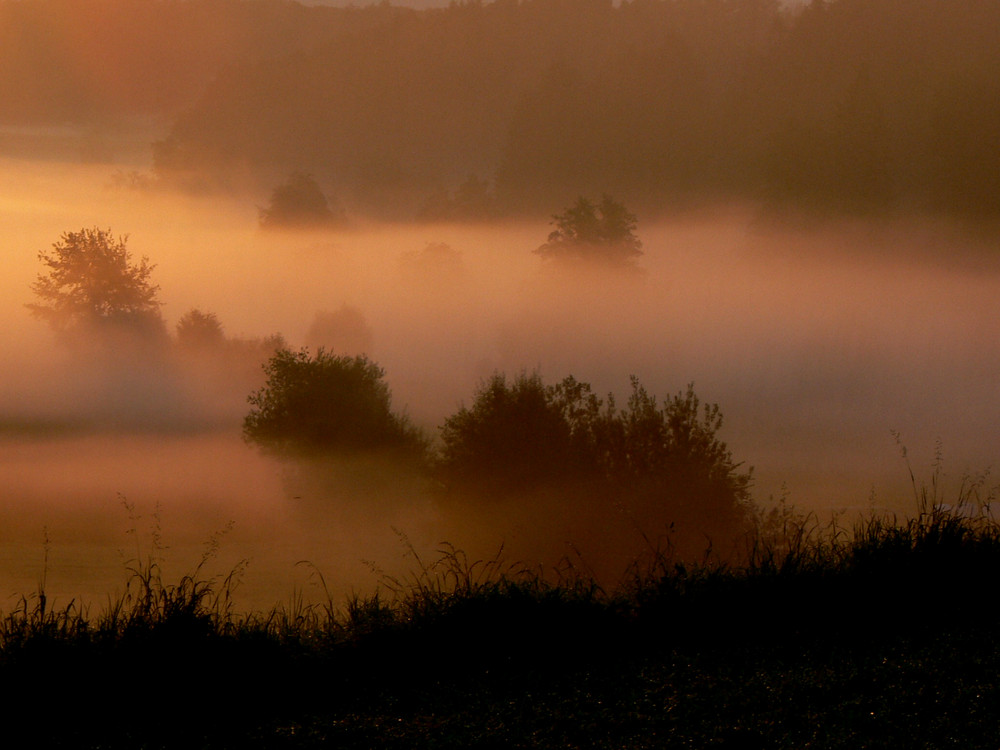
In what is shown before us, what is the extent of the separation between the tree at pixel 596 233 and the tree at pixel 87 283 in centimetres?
3377

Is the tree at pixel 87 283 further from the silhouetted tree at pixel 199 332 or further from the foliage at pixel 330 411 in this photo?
the foliage at pixel 330 411

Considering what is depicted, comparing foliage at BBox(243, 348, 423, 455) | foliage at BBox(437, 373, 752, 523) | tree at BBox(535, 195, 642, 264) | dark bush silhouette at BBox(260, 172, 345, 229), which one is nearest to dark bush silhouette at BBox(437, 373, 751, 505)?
foliage at BBox(437, 373, 752, 523)

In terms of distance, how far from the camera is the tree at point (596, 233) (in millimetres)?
85625

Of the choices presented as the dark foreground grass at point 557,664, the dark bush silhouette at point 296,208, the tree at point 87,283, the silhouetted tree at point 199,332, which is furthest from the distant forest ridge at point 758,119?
the dark foreground grass at point 557,664

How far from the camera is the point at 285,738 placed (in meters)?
4.02

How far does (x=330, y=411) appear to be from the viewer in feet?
142

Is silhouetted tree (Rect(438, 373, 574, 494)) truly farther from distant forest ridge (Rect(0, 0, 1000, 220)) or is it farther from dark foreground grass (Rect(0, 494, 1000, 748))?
distant forest ridge (Rect(0, 0, 1000, 220))

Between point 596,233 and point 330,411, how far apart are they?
47.7 metres

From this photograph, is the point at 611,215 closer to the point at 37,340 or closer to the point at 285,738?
the point at 37,340

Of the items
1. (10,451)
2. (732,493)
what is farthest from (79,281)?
(732,493)

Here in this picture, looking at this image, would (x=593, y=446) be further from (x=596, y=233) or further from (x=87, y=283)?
(x=596, y=233)

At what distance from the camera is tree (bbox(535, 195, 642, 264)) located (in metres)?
85.6

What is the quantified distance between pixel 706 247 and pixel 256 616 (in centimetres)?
13338

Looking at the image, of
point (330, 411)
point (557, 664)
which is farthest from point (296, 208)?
point (557, 664)
